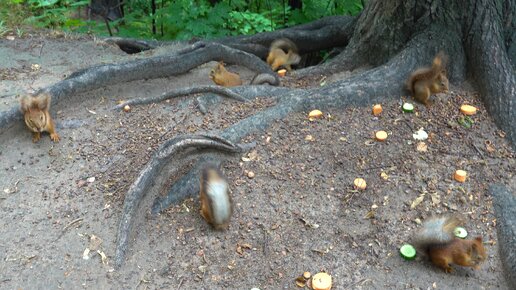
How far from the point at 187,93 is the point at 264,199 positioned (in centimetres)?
166

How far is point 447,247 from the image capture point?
147 inches

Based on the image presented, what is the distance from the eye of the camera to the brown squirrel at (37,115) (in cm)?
483

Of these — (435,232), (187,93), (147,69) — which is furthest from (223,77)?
(435,232)

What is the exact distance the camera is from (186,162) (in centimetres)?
442

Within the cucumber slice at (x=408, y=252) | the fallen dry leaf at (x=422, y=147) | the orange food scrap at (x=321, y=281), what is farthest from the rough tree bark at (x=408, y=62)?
the cucumber slice at (x=408, y=252)

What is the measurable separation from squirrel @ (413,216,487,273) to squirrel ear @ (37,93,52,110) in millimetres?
3612

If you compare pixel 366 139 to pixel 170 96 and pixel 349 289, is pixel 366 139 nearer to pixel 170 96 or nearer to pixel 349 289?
pixel 349 289

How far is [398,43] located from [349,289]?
2853 mm

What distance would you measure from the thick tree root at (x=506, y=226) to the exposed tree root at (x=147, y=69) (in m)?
2.66

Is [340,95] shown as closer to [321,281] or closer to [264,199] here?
[264,199]

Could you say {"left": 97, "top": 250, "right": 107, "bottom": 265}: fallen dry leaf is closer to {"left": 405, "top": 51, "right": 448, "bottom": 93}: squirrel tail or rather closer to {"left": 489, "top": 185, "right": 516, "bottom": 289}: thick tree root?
{"left": 489, "top": 185, "right": 516, "bottom": 289}: thick tree root

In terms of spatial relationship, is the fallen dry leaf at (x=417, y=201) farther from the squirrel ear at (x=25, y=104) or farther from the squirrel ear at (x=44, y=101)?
the squirrel ear at (x=25, y=104)

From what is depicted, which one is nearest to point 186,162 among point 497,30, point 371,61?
point 371,61

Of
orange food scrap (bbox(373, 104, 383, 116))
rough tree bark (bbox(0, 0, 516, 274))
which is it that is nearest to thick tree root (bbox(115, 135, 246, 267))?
rough tree bark (bbox(0, 0, 516, 274))
